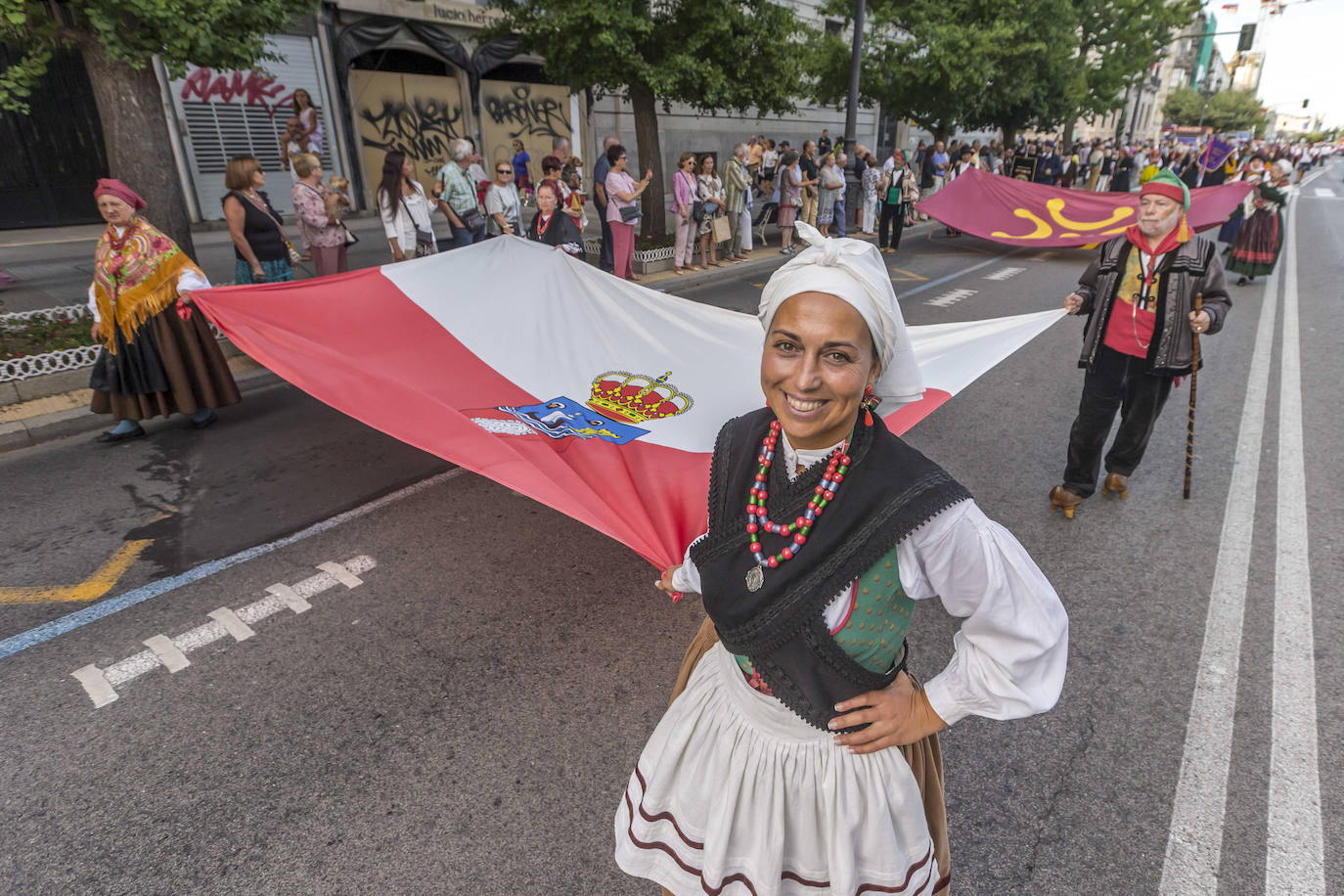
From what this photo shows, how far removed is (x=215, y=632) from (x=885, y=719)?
11.6ft

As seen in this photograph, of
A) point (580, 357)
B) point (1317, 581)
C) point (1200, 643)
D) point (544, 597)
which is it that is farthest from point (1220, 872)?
point (580, 357)

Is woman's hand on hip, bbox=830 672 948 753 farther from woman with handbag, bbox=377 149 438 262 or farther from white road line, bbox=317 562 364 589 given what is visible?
woman with handbag, bbox=377 149 438 262

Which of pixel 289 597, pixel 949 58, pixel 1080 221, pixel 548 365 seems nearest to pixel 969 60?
pixel 949 58

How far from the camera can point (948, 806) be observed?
2.77 meters

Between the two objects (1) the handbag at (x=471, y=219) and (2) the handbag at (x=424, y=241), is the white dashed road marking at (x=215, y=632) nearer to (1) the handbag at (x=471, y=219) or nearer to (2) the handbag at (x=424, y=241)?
(2) the handbag at (x=424, y=241)

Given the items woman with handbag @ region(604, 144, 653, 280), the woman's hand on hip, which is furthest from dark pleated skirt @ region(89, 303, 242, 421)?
the woman's hand on hip

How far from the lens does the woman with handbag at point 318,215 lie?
8.16 m

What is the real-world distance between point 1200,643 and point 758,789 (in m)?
3.19

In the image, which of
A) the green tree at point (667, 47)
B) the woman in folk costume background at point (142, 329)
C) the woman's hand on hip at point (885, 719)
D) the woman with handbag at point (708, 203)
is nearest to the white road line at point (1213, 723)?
the woman's hand on hip at point (885, 719)

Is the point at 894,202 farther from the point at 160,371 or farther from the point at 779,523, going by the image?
the point at 779,523

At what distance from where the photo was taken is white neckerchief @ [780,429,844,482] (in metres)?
1.56

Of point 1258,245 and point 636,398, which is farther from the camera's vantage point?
point 1258,245

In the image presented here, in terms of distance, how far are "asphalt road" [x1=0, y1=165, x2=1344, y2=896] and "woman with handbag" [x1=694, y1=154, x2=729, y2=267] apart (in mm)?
8109

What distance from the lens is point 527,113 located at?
68.7ft
